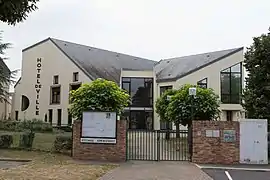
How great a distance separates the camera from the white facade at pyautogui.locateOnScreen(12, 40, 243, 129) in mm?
36844

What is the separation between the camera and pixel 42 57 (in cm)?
4128

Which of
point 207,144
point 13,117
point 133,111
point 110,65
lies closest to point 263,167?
point 207,144

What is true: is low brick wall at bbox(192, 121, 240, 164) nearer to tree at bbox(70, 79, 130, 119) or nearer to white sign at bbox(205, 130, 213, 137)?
white sign at bbox(205, 130, 213, 137)

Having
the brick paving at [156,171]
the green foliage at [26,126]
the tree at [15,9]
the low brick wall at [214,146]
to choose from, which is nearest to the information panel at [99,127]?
the brick paving at [156,171]

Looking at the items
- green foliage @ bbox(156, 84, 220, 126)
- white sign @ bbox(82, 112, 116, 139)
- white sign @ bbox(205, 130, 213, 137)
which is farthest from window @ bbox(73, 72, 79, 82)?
white sign @ bbox(205, 130, 213, 137)

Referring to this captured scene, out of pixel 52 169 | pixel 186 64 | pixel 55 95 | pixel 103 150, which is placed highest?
pixel 186 64

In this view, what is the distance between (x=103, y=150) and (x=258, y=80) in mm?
9056

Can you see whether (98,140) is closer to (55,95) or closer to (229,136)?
(229,136)

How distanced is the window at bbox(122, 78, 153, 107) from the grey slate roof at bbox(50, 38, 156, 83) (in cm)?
132

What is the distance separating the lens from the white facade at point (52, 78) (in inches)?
1451

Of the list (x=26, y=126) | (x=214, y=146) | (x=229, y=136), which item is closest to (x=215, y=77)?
(x=26, y=126)

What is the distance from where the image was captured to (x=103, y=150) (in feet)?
54.4

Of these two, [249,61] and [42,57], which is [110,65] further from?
[249,61]

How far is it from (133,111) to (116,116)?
74.3 feet
